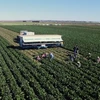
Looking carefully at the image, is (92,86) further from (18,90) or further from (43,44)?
(43,44)

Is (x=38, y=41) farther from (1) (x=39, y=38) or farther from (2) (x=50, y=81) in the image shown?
(2) (x=50, y=81)

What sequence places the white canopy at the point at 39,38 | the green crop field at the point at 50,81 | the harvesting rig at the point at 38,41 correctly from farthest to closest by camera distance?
1. the white canopy at the point at 39,38
2. the harvesting rig at the point at 38,41
3. the green crop field at the point at 50,81

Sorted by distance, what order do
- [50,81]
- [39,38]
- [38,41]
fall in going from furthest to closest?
1. [39,38]
2. [38,41]
3. [50,81]

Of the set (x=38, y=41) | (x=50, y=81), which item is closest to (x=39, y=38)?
(x=38, y=41)

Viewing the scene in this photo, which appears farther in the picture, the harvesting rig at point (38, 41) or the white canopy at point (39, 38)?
the white canopy at point (39, 38)

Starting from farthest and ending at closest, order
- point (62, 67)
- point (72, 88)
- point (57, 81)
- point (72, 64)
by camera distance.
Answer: point (72, 64), point (62, 67), point (57, 81), point (72, 88)

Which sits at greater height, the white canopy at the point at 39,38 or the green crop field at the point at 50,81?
the white canopy at the point at 39,38

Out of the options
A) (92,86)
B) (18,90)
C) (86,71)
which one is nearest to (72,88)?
(92,86)

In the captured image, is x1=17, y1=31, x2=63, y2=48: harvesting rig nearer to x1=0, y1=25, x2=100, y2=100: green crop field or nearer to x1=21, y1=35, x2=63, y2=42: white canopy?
x1=21, y1=35, x2=63, y2=42: white canopy

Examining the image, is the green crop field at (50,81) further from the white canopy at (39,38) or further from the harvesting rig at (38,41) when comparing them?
the white canopy at (39,38)

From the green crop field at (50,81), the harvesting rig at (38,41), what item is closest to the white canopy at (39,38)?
the harvesting rig at (38,41)

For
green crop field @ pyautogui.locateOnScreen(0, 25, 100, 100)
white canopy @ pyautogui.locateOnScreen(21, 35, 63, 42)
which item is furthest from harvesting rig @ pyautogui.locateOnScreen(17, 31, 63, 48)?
green crop field @ pyautogui.locateOnScreen(0, 25, 100, 100)
